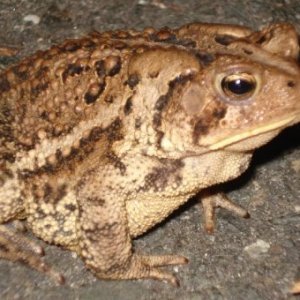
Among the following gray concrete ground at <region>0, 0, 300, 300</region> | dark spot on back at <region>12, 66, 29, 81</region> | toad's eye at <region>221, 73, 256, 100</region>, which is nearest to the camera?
toad's eye at <region>221, 73, 256, 100</region>

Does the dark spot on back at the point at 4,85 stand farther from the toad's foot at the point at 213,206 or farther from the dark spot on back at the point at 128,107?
the toad's foot at the point at 213,206

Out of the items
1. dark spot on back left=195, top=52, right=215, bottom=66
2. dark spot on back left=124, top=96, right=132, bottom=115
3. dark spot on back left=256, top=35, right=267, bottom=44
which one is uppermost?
dark spot on back left=195, top=52, right=215, bottom=66

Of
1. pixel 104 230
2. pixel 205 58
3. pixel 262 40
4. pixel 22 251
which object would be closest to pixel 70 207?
pixel 104 230

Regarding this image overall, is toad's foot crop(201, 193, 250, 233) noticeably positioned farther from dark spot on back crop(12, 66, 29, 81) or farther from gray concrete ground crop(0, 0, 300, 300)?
dark spot on back crop(12, 66, 29, 81)

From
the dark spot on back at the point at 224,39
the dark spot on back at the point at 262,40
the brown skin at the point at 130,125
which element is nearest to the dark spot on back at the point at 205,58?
the brown skin at the point at 130,125

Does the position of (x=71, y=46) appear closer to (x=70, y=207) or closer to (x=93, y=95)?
(x=93, y=95)

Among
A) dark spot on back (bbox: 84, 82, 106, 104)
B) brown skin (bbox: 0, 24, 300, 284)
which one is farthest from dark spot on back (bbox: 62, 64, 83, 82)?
dark spot on back (bbox: 84, 82, 106, 104)
